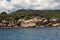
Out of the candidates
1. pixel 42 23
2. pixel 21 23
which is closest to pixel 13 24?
pixel 21 23

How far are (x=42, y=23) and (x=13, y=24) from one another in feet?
85.9

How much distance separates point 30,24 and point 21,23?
8.19 meters

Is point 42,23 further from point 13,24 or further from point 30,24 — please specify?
point 13,24

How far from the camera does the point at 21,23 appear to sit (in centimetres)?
19938

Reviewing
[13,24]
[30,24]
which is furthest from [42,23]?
[13,24]

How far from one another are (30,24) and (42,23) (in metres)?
10.9

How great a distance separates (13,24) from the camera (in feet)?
653

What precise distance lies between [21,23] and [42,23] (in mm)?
18971

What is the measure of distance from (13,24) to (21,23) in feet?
23.9

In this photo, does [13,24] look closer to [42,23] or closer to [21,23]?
[21,23]

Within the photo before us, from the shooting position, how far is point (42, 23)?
199 meters
